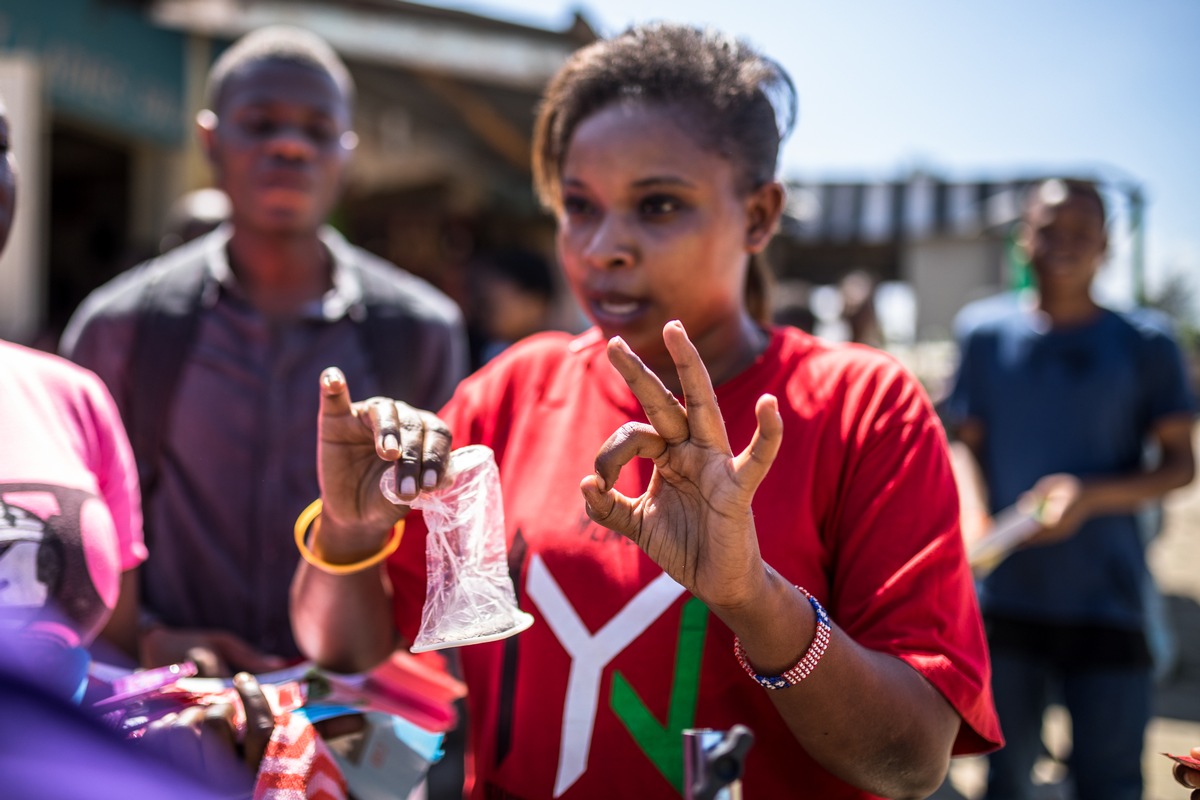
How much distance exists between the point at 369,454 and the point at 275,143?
142 cm

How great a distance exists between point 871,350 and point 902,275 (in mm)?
14410

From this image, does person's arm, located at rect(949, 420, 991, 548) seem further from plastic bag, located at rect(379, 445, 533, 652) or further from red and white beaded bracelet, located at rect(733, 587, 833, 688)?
plastic bag, located at rect(379, 445, 533, 652)

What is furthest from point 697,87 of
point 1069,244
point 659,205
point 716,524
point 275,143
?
point 1069,244

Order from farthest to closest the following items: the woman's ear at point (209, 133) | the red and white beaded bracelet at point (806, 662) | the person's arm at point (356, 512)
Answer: the woman's ear at point (209, 133)
the person's arm at point (356, 512)
the red and white beaded bracelet at point (806, 662)

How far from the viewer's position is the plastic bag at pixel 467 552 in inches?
52.0

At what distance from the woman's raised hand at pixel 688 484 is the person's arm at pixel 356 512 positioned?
0.28 metres

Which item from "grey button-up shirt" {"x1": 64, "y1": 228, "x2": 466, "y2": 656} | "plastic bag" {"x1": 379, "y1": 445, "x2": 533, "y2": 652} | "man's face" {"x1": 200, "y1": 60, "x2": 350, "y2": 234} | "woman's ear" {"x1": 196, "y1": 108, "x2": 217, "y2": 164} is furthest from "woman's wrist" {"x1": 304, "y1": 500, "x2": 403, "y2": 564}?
"woman's ear" {"x1": 196, "y1": 108, "x2": 217, "y2": 164}

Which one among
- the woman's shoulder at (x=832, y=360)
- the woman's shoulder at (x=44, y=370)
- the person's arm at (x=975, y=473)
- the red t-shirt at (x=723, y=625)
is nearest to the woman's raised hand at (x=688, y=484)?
the red t-shirt at (x=723, y=625)

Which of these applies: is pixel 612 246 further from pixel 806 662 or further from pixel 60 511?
pixel 60 511

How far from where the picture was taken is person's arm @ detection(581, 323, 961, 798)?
1146 mm

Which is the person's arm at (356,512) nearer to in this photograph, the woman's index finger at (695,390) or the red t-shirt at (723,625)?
the red t-shirt at (723,625)

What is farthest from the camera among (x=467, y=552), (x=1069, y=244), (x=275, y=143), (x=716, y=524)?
(x=1069, y=244)

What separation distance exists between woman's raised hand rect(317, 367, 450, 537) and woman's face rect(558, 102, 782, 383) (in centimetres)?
38

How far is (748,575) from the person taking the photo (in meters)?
1.16
